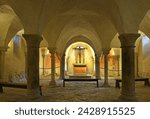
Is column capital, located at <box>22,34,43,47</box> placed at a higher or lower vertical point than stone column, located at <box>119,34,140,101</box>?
higher

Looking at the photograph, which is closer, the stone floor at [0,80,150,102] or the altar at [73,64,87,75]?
the stone floor at [0,80,150,102]

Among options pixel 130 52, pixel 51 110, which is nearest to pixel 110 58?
pixel 130 52

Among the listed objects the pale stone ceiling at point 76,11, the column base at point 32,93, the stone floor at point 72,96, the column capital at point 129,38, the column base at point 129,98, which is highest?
the pale stone ceiling at point 76,11

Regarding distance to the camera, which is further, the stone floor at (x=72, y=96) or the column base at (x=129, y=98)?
the stone floor at (x=72, y=96)

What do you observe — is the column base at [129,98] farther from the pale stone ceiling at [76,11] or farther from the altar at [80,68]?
the altar at [80,68]

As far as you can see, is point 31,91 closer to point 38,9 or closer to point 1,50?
point 38,9

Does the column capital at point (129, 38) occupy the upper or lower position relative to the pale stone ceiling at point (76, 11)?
lower

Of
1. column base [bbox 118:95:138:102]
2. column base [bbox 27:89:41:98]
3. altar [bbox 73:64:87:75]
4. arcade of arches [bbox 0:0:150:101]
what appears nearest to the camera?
column base [bbox 118:95:138:102]

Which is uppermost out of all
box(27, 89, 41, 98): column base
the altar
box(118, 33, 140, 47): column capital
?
box(118, 33, 140, 47): column capital

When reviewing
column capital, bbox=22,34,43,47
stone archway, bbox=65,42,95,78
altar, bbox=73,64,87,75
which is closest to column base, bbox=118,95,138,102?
column capital, bbox=22,34,43,47

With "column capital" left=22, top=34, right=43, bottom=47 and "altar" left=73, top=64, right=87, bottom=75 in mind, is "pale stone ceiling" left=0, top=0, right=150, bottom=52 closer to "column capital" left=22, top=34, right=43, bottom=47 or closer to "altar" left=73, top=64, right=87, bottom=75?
"column capital" left=22, top=34, right=43, bottom=47

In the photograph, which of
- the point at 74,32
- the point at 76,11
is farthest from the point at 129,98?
the point at 74,32

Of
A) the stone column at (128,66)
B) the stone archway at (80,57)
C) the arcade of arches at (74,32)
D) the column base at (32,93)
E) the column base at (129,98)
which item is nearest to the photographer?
the column base at (129,98)

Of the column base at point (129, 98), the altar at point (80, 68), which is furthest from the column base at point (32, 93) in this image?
the altar at point (80, 68)
